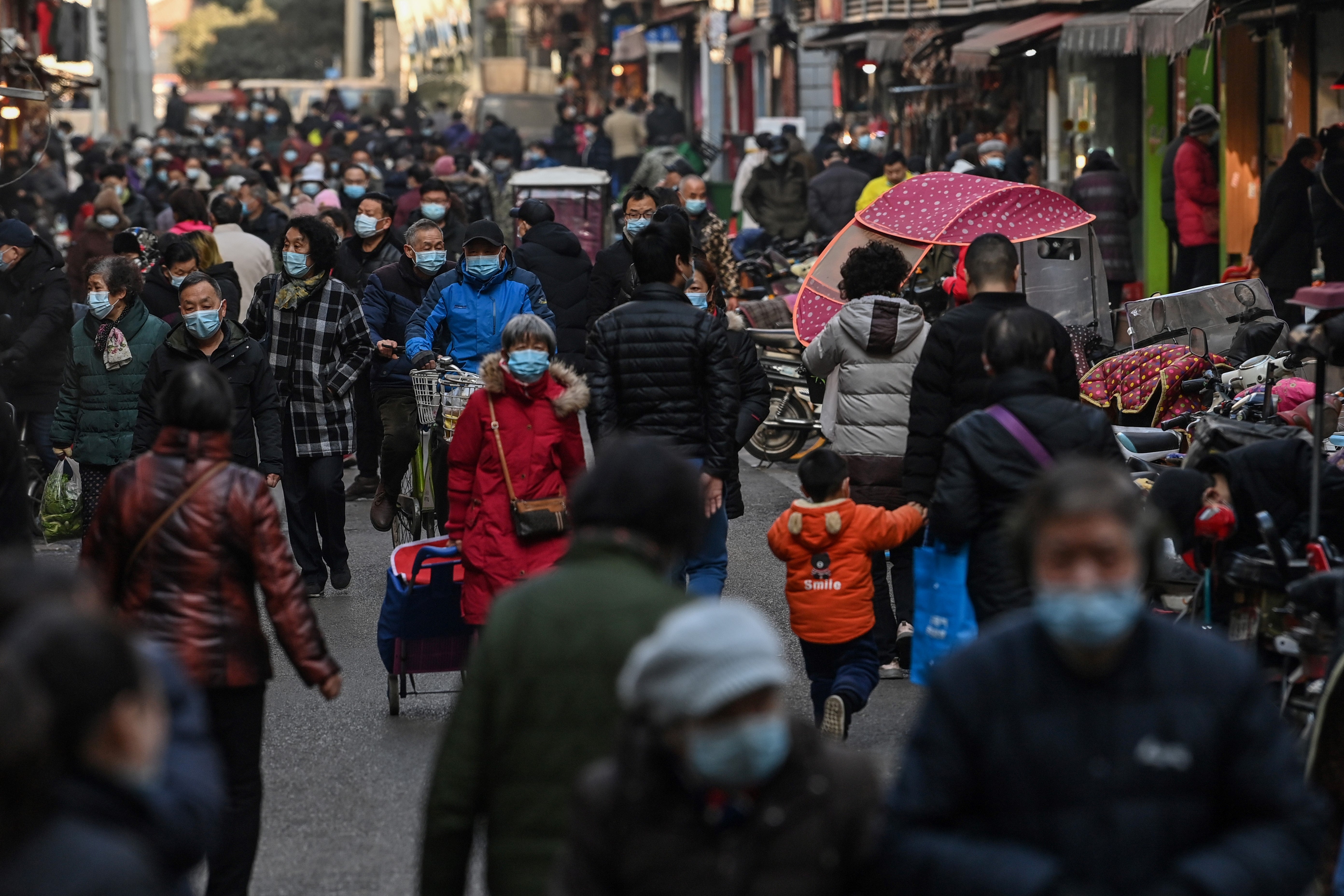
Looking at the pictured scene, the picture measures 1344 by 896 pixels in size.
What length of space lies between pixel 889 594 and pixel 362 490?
18.2ft

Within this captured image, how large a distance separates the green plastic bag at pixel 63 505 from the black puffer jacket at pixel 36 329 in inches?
20.9

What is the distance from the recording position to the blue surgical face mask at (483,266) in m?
9.01

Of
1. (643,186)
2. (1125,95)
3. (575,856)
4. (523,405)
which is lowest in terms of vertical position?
(575,856)

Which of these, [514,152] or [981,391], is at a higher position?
[514,152]

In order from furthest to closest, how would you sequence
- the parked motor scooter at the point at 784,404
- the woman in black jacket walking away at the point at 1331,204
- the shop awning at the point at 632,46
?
the shop awning at the point at 632,46 < the woman in black jacket walking away at the point at 1331,204 < the parked motor scooter at the point at 784,404

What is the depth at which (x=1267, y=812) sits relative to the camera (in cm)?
286

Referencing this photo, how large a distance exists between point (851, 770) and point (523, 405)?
3.99 m

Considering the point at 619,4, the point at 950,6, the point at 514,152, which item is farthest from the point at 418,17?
the point at 950,6

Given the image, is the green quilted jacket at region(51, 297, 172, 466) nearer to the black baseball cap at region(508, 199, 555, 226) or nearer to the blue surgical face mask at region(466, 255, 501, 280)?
the blue surgical face mask at region(466, 255, 501, 280)

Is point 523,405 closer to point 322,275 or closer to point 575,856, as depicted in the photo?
point 322,275

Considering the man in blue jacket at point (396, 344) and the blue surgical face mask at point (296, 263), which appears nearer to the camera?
the blue surgical face mask at point (296, 263)

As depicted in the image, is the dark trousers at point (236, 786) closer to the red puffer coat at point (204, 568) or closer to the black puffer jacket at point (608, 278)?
the red puffer coat at point (204, 568)

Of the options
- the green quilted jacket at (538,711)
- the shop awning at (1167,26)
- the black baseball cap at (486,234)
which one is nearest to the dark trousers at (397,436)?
the black baseball cap at (486,234)

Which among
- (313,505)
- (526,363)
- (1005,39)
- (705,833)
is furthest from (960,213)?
(1005,39)
